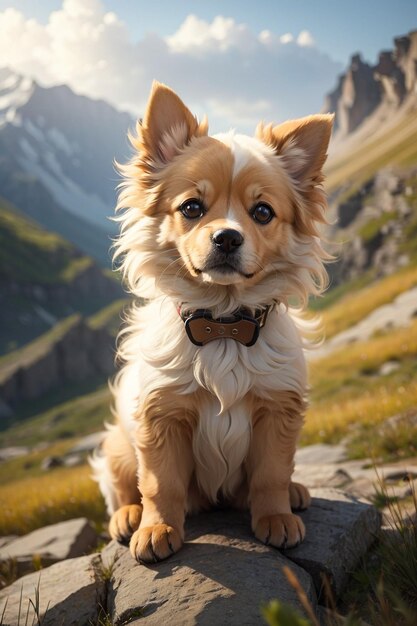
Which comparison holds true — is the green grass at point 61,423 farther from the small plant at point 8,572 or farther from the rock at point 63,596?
the rock at point 63,596

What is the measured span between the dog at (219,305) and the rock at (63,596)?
0.47 m

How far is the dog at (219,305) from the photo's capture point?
13.0 ft

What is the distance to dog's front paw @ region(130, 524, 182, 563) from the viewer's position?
3920 millimetres

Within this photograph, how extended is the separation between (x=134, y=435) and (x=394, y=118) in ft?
543

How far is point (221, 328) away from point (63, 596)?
2.27 metres

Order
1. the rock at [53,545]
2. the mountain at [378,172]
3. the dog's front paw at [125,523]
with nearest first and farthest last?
the dog's front paw at [125,523], the rock at [53,545], the mountain at [378,172]

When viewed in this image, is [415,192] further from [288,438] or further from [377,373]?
[288,438]

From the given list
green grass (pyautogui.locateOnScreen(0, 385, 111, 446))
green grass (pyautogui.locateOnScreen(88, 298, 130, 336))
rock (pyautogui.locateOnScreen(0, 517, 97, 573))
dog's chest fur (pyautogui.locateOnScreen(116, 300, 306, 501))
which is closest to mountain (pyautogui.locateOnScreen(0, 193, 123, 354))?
green grass (pyautogui.locateOnScreen(88, 298, 130, 336))

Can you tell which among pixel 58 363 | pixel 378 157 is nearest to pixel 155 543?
pixel 58 363

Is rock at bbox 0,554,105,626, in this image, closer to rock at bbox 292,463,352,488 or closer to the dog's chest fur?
the dog's chest fur

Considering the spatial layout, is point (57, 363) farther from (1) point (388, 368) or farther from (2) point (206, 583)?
(2) point (206, 583)

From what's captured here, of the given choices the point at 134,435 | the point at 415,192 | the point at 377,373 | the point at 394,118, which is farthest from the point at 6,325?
the point at 134,435

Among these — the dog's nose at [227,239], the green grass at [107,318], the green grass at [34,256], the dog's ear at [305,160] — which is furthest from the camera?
the green grass at [107,318]

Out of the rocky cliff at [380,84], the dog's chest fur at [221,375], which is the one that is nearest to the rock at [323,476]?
the dog's chest fur at [221,375]
